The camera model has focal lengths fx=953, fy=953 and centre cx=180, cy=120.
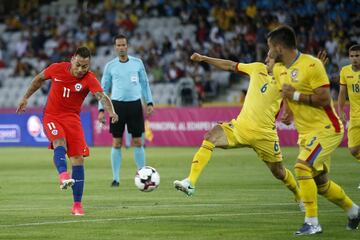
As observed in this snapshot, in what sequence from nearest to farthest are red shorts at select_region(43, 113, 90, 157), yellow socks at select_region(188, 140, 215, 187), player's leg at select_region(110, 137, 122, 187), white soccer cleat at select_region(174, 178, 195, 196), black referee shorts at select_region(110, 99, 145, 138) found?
white soccer cleat at select_region(174, 178, 195, 196) → yellow socks at select_region(188, 140, 215, 187) → red shorts at select_region(43, 113, 90, 157) → player's leg at select_region(110, 137, 122, 187) → black referee shorts at select_region(110, 99, 145, 138)

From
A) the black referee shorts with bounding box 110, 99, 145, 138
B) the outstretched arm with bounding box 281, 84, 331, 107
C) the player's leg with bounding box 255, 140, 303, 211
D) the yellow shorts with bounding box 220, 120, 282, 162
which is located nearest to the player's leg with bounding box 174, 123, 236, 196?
the yellow shorts with bounding box 220, 120, 282, 162

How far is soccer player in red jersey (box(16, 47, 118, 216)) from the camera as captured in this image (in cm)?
1345

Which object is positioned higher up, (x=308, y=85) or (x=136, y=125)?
(x=308, y=85)

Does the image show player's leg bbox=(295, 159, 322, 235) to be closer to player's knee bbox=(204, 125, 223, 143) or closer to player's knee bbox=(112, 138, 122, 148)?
player's knee bbox=(204, 125, 223, 143)

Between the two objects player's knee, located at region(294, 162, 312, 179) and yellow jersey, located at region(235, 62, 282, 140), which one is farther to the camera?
yellow jersey, located at region(235, 62, 282, 140)

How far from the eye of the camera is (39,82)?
45.1 ft

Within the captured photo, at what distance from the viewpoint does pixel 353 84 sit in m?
17.9

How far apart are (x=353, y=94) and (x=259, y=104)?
17.3ft

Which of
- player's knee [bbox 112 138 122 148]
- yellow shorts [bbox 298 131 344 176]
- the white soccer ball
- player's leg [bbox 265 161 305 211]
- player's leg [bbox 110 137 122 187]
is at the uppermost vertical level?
yellow shorts [bbox 298 131 344 176]

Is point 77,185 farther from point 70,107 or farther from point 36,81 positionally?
point 36,81

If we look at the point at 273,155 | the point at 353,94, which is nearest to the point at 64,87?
the point at 273,155

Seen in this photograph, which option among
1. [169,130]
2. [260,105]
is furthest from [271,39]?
[169,130]

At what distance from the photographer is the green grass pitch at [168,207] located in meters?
11.1

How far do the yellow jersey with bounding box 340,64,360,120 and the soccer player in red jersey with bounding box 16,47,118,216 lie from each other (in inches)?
231
